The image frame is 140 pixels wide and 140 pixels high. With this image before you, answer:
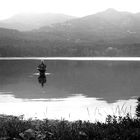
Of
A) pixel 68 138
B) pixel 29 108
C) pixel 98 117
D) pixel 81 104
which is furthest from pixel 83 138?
pixel 81 104

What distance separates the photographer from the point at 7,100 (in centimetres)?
3422

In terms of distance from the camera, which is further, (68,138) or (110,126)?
(110,126)

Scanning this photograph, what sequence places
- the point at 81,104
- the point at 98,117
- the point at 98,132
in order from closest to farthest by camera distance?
the point at 98,132
the point at 98,117
the point at 81,104

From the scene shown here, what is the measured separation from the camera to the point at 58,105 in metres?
30.2

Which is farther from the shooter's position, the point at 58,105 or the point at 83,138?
the point at 58,105

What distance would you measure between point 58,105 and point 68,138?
790 inches

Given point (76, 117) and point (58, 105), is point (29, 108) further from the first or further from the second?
point (76, 117)

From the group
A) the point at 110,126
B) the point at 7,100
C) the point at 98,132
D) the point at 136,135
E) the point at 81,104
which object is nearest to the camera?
the point at 136,135

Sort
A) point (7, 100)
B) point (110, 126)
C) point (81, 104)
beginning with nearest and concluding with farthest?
point (110, 126) < point (81, 104) < point (7, 100)

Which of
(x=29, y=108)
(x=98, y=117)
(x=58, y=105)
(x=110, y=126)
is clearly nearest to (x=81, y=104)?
(x=58, y=105)

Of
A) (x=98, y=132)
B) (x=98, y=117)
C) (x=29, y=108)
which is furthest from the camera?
(x=29, y=108)

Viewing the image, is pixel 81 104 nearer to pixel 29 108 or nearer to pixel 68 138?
pixel 29 108

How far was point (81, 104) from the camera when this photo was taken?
102 ft

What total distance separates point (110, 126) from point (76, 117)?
12375 millimetres
